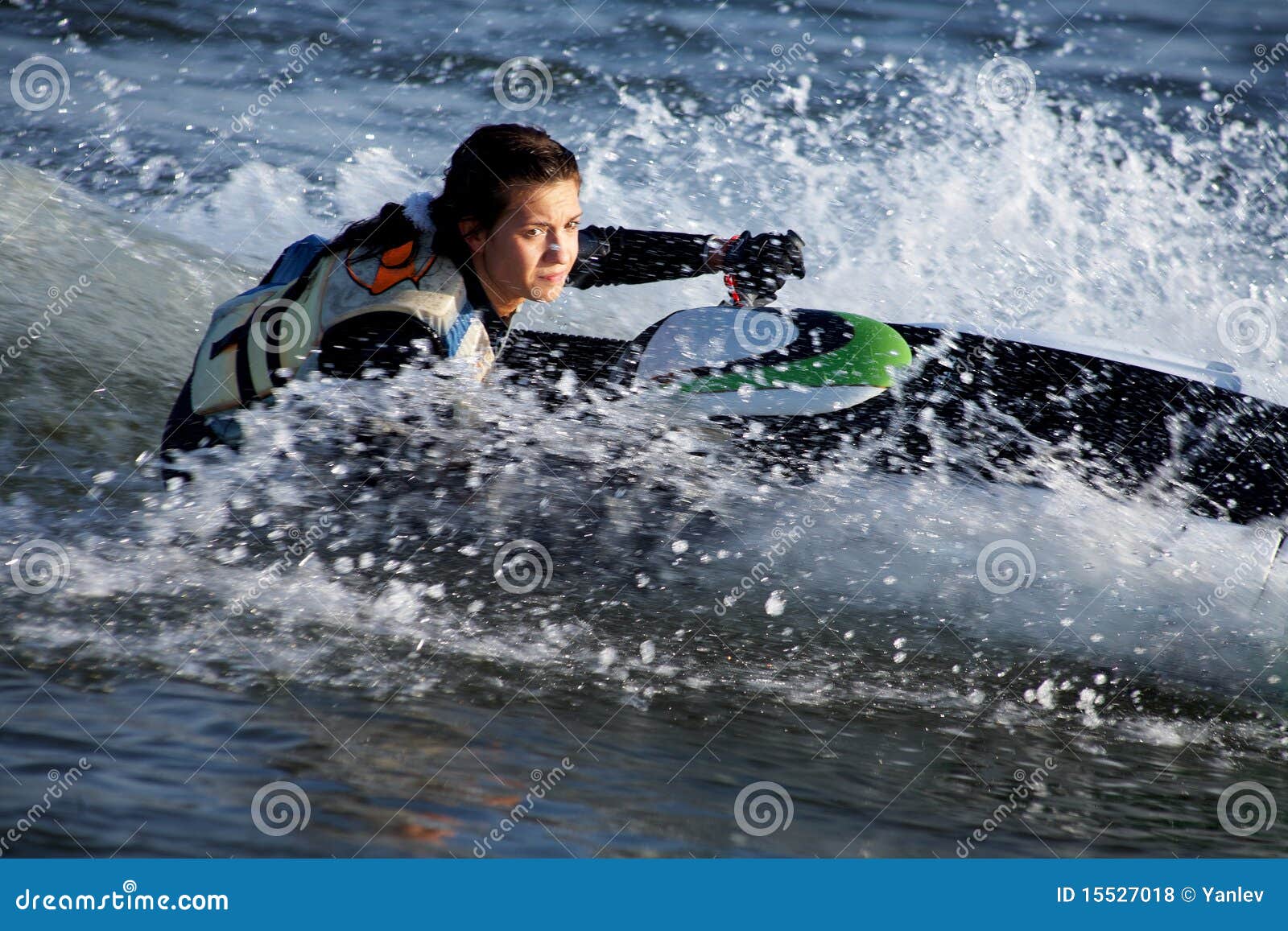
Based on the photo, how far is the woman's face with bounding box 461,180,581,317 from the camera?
2709 mm

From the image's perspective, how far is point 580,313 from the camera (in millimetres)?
6395

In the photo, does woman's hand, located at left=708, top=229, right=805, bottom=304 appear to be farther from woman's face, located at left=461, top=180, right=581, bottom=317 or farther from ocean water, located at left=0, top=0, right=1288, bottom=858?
woman's face, located at left=461, top=180, right=581, bottom=317

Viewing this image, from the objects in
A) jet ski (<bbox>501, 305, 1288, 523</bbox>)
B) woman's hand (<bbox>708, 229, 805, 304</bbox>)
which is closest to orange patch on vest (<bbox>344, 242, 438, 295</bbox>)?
jet ski (<bbox>501, 305, 1288, 523</bbox>)

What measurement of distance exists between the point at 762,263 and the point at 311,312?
136cm

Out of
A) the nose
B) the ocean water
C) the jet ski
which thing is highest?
the jet ski

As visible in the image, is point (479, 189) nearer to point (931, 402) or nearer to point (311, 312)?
point (311, 312)

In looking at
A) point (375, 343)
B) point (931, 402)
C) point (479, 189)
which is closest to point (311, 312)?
point (375, 343)

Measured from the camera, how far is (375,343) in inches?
100.0

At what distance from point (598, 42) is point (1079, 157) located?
5.01 metres

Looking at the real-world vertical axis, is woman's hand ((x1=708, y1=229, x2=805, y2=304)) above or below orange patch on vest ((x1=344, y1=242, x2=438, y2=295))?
above

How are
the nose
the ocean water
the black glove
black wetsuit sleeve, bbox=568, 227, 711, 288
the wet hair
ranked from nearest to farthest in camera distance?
1. the ocean water
2. the wet hair
3. the nose
4. the black glove
5. black wetsuit sleeve, bbox=568, 227, 711, 288

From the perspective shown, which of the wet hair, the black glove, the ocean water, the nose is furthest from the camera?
the black glove

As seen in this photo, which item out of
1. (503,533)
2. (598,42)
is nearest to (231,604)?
(503,533)

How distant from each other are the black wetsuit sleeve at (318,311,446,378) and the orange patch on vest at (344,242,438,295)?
0.23 ft
